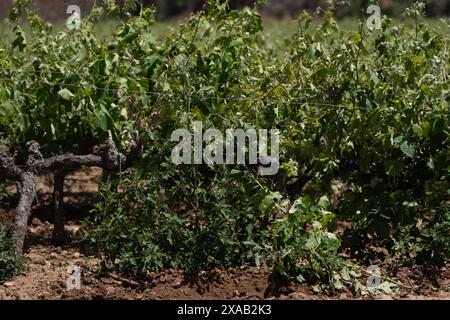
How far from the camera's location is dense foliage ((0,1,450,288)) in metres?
3.97

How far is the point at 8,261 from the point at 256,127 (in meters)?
1.35

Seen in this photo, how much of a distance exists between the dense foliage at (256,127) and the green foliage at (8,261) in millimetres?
395

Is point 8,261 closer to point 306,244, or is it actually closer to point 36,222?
point 36,222

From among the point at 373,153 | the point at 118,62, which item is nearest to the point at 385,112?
the point at 373,153

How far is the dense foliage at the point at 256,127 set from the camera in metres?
3.97

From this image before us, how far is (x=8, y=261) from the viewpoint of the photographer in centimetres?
400

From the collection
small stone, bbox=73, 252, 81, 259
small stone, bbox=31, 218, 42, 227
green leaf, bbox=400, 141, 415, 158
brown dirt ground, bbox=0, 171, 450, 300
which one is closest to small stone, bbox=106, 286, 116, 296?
brown dirt ground, bbox=0, 171, 450, 300

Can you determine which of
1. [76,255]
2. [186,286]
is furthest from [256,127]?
[76,255]

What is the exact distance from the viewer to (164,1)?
78.2 ft

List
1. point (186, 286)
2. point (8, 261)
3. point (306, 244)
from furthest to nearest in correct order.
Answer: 1. point (8, 261)
2. point (186, 286)
3. point (306, 244)

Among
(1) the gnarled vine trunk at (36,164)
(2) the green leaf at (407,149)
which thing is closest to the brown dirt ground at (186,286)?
(1) the gnarled vine trunk at (36,164)

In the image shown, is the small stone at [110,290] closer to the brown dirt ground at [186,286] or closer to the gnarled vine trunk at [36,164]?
the brown dirt ground at [186,286]

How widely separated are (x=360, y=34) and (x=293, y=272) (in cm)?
124

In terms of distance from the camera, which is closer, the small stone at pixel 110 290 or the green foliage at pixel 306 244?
the green foliage at pixel 306 244
